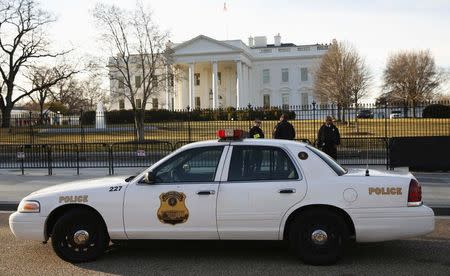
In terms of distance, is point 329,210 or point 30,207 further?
point 30,207

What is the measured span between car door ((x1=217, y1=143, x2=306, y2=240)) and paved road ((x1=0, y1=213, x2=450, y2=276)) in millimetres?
430

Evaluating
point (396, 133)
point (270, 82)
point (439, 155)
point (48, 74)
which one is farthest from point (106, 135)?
point (270, 82)

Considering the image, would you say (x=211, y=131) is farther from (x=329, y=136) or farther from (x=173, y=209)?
(x=173, y=209)

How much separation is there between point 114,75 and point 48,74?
22178 millimetres

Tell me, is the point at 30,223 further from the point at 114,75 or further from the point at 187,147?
the point at 114,75

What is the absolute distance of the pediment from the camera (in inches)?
3273

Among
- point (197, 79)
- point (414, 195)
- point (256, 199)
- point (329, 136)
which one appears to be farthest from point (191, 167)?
point (197, 79)

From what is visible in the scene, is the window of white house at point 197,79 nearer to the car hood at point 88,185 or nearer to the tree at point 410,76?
the tree at point 410,76

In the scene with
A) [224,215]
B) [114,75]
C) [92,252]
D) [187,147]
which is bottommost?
[92,252]

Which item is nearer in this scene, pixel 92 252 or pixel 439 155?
pixel 92 252

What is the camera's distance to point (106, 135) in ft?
101

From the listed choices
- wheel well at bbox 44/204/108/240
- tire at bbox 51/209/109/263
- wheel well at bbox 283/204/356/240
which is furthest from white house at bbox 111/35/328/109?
wheel well at bbox 283/204/356/240

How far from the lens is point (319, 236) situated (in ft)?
21.3

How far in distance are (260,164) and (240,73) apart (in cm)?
7957
